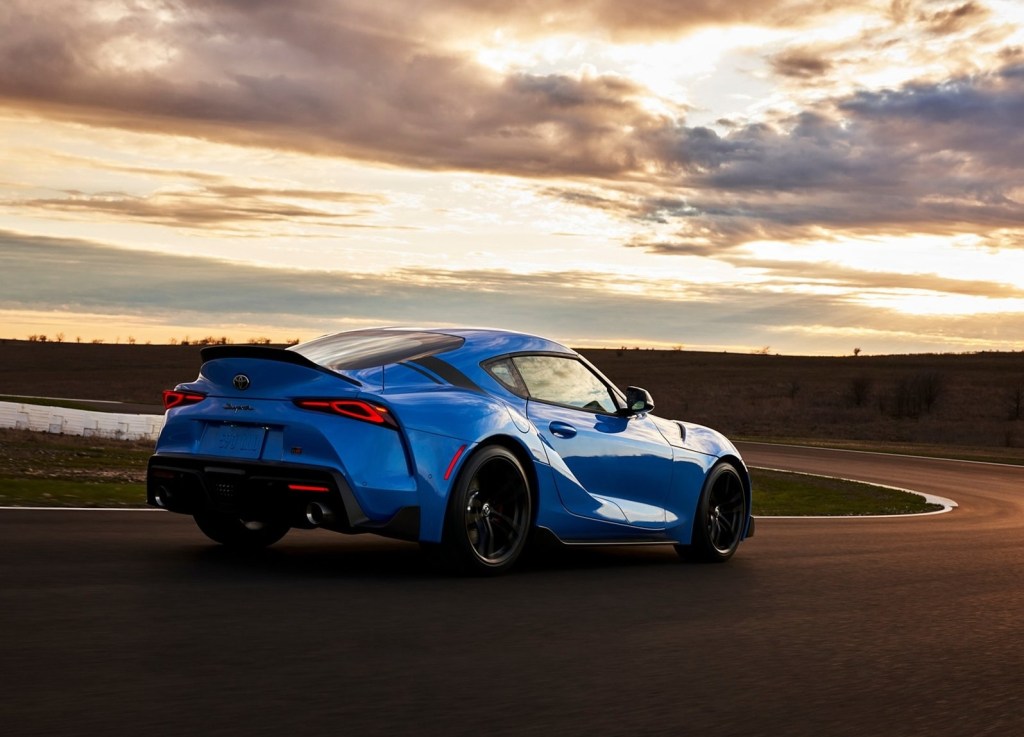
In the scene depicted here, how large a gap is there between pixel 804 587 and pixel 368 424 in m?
3.16

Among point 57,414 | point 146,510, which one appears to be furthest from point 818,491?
point 146,510

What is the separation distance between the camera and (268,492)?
8.04 meters

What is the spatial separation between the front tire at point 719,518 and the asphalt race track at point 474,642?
21cm

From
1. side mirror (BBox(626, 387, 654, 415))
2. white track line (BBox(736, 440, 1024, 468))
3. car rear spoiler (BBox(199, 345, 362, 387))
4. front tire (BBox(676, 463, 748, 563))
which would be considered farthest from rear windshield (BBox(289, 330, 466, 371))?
white track line (BBox(736, 440, 1024, 468))

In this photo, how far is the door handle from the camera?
29.5 ft

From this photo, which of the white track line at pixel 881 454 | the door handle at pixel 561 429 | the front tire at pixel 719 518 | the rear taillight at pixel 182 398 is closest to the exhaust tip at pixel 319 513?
the rear taillight at pixel 182 398

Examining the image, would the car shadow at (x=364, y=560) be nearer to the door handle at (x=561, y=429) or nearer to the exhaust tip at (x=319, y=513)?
the exhaust tip at (x=319, y=513)

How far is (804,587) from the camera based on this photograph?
916 centimetres

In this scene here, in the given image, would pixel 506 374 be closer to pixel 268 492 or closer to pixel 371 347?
pixel 371 347

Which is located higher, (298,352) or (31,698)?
(298,352)

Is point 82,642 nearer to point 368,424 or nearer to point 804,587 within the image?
point 368,424

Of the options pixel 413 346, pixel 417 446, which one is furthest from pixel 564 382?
pixel 417 446

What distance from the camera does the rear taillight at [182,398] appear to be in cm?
855

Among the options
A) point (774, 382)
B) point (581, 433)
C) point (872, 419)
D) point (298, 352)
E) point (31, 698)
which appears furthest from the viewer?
point (774, 382)
